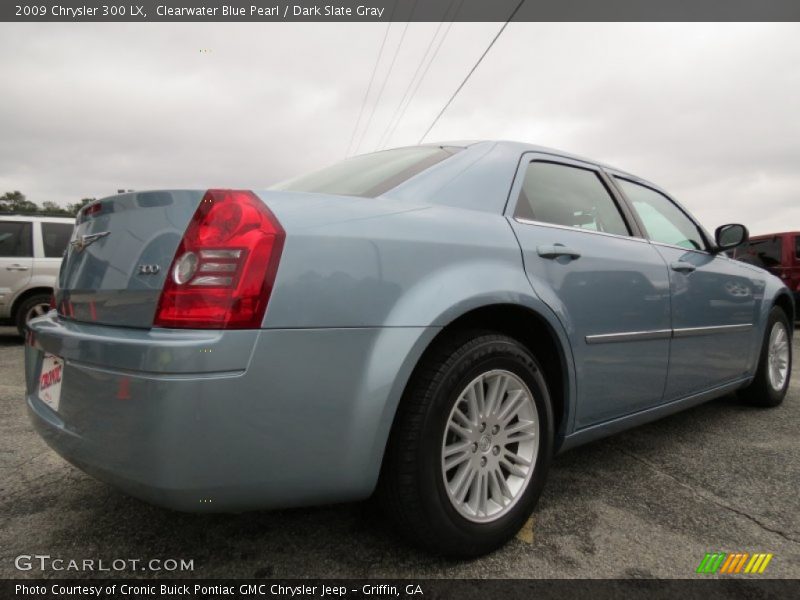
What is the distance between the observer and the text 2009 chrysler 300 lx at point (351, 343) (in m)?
1.29

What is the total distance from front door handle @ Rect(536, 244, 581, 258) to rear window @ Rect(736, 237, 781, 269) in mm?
9061

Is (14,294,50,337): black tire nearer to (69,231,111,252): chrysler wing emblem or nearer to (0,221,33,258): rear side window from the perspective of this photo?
(0,221,33,258): rear side window

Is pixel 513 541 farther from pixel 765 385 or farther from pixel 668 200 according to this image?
pixel 765 385

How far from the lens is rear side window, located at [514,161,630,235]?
6.97 feet

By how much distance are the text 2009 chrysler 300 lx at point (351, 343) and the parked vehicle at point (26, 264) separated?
5.64 metres

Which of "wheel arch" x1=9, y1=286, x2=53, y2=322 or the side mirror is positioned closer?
the side mirror

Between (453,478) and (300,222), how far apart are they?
913mm

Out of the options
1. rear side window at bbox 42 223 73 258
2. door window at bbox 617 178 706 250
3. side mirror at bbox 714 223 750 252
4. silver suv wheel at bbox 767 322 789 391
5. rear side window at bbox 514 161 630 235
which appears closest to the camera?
rear side window at bbox 514 161 630 235

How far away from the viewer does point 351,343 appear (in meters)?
1.41

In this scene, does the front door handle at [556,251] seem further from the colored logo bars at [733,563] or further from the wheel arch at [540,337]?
the colored logo bars at [733,563]

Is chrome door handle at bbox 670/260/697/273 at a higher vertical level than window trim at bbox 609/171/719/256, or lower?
lower

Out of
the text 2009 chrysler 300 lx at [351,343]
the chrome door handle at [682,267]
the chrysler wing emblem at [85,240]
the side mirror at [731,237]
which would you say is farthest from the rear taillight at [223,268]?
the side mirror at [731,237]

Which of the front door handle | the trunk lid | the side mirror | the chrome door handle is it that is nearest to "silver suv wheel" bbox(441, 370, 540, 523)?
the front door handle

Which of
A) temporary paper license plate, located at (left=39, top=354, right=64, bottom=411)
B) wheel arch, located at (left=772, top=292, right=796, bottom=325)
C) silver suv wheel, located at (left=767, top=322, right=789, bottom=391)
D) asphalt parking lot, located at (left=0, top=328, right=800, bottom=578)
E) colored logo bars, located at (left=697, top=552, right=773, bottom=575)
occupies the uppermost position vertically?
wheel arch, located at (left=772, top=292, right=796, bottom=325)
